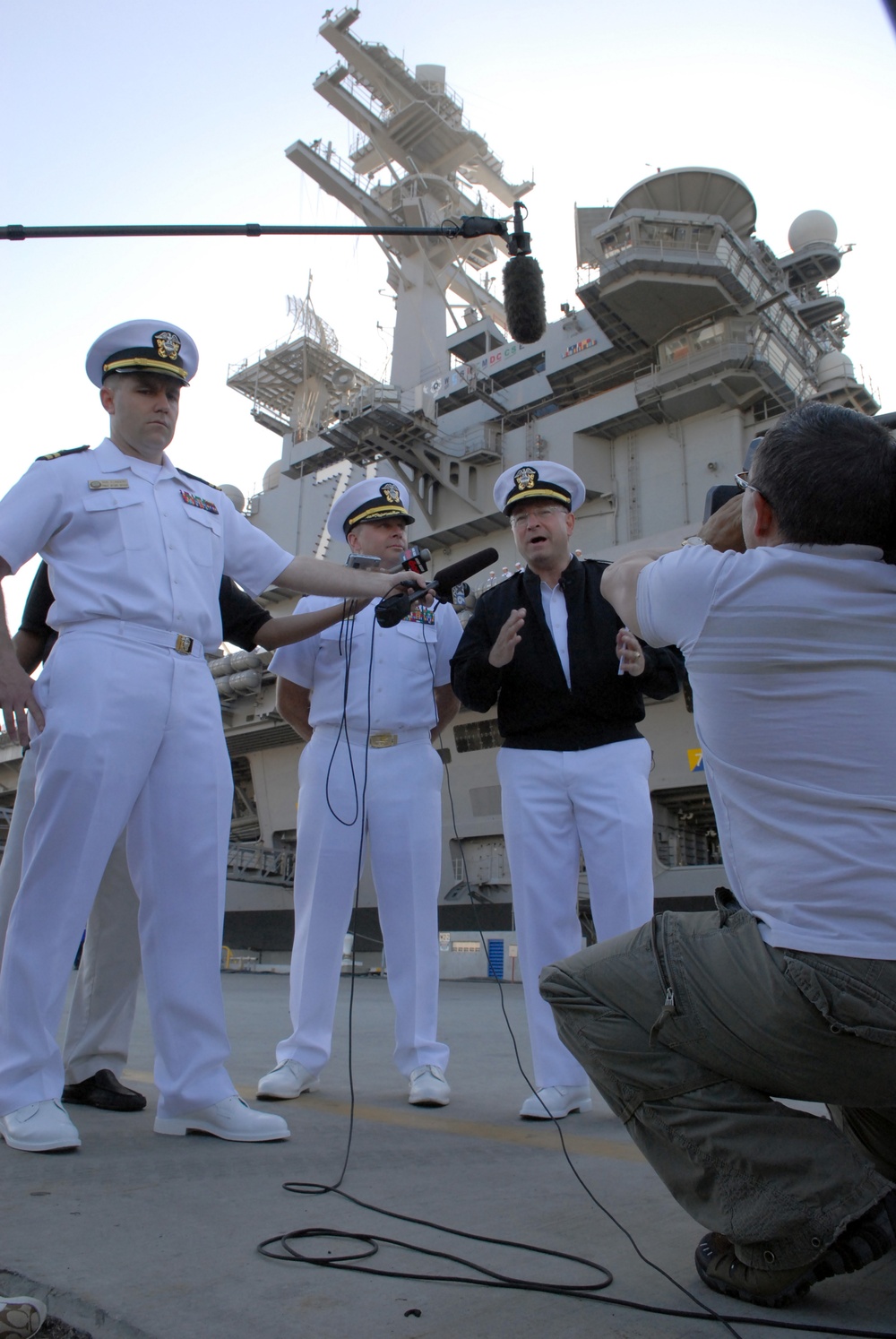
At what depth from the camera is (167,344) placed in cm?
267

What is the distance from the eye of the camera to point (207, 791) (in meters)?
2.53

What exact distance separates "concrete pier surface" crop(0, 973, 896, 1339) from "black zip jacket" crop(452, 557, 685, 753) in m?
1.22

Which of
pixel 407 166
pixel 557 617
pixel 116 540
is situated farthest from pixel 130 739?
pixel 407 166

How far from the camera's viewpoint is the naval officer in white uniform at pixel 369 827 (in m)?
3.16

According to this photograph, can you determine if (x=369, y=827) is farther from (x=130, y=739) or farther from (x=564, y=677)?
(x=130, y=739)

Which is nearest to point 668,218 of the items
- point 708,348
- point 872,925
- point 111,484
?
point 708,348

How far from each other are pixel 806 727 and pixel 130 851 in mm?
1815

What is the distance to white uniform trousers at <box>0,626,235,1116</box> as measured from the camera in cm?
226

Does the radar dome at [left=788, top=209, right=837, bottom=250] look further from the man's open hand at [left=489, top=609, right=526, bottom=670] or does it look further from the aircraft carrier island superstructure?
the man's open hand at [left=489, top=609, right=526, bottom=670]

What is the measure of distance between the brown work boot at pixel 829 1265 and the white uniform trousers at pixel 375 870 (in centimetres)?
194

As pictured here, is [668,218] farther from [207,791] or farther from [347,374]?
[207,791]

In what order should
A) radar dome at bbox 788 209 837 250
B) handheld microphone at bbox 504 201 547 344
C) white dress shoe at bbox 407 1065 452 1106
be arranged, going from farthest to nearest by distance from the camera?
radar dome at bbox 788 209 837 250 → handheld microphone at bbox 504 201 547 344 → white dress shoe at bbox 407 1065 452 1106

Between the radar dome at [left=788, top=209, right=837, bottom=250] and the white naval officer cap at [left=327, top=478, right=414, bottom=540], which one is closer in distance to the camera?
the white naval officer cap at [left=327, top=478, right=414, bottom=540]

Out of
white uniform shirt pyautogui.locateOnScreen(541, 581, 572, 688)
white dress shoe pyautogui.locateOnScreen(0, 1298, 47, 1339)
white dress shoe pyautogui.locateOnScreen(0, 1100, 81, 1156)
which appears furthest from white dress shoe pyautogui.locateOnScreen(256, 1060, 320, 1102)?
white dress shoe pyautogui.locateOnScreen(0, 1298, 47, 1339)
